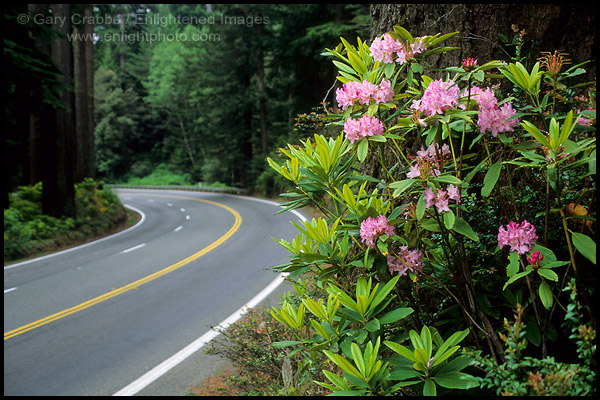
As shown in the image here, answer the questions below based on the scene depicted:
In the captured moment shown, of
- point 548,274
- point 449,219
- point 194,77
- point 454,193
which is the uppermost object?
point 194,77

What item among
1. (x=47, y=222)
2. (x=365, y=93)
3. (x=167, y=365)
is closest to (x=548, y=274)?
(x=365, y=93)

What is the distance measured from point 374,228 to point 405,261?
0.94 ft

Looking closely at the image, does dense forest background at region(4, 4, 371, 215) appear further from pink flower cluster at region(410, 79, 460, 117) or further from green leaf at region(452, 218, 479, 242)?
green leaf at region(452, 218, 479, 242)

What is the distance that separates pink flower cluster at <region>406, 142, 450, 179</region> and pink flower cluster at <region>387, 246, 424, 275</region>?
42cm

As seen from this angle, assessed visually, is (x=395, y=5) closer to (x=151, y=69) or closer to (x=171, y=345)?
(x=171, y=345)

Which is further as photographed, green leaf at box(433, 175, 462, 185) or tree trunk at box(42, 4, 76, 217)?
tree trunk at box(42, 4, 76, 217)

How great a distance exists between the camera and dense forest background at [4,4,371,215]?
15367mm

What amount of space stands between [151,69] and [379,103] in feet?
214

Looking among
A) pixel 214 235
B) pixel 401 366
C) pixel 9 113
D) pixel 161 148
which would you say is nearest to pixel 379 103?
pixel 401 366

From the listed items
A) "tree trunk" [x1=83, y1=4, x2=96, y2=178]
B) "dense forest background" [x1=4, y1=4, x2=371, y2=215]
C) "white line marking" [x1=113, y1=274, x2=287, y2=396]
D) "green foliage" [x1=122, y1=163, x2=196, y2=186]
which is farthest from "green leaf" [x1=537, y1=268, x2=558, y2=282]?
"green foliage" [x1=122, y1=163, x2=196, y2=186]

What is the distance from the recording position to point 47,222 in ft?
52.2

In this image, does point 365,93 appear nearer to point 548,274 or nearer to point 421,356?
point 548,274

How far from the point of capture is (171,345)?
21.4ft

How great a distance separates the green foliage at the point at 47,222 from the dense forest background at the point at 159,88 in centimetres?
79
